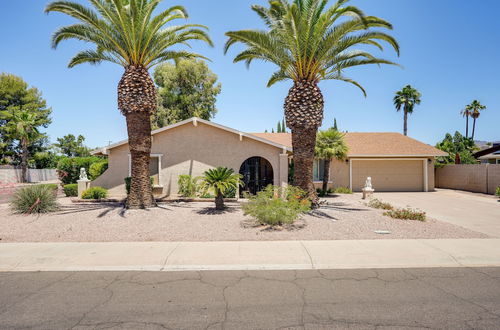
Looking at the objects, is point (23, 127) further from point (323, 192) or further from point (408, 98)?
point (408, 98)

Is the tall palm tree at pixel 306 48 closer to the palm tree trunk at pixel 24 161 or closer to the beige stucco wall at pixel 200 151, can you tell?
the beige stucco wall at pixel 200 151

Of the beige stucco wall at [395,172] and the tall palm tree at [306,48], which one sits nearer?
the tall palm tree at [306,48]

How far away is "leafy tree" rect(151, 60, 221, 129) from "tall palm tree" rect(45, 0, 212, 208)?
1940 centimetres

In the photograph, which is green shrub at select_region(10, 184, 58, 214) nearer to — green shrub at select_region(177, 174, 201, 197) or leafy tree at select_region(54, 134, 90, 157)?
green shrub at select_region(177, 174, 201, 197)

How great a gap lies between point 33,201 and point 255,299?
1105 centimetres

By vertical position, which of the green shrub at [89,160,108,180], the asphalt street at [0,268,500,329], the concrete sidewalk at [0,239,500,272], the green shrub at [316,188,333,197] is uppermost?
the green shrub at [89,160,108,180]

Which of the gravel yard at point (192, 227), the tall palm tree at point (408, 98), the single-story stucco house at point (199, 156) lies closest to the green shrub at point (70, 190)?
the single-story stucco house at point (199, 156)

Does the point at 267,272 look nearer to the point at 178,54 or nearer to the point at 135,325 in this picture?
the point at 135,325

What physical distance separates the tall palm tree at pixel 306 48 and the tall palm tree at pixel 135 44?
2.72 meters

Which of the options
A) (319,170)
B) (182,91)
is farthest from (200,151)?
(182,91)

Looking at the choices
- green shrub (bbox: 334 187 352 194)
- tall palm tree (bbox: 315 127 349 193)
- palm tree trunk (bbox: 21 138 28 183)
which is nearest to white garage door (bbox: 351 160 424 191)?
green shrub (bbox: 334 187 352 194)

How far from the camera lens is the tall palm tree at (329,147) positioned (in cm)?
1873

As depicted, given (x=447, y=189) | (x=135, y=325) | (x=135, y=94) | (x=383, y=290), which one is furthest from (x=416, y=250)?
(x=447, y=189)

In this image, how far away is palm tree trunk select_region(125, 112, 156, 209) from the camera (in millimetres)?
12180
